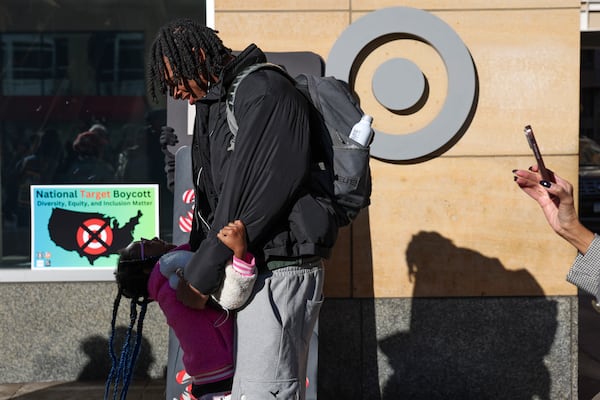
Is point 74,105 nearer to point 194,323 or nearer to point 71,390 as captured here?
point 71,390

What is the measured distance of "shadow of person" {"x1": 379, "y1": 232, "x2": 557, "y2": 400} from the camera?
5289 millimetres

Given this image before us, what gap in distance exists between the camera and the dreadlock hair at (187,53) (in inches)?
117

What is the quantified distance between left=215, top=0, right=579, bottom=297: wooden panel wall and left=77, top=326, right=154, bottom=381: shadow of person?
1.42 metres

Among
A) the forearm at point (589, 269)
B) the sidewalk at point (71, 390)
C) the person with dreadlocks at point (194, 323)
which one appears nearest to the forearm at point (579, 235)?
the forearm at point (589, 269)

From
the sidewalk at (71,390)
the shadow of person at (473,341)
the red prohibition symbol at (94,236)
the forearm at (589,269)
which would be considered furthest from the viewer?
the red prohibition symbol at (94,236)

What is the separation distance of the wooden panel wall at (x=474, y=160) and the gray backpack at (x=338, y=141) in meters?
2.30

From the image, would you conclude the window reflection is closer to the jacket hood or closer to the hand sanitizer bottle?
the jacket hood

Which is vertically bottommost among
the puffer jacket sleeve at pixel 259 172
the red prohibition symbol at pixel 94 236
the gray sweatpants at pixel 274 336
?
the gray sweatpants at pixel 274 336

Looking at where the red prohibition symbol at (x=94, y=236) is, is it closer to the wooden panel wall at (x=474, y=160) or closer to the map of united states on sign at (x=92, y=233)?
the map of united states on sign at (x=92, y=233)

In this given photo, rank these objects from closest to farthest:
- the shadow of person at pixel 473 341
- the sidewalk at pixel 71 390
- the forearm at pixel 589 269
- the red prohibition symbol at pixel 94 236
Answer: the forearm at pixel 589 269, the shadow of person at pixel 473 341, the sidewalk at pixel 71 390, the red prohibition symbol at pixel 94 236

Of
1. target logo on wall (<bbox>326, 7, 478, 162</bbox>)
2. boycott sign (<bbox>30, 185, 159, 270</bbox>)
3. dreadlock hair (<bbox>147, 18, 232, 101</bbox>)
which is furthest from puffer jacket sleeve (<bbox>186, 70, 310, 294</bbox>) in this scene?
boycott sign (<bbox>30, 185, 159, 270</bbox>)

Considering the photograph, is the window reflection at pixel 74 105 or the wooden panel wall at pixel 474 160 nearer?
the wooden panel wall at pixel 474 160

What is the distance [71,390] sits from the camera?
5.61 m

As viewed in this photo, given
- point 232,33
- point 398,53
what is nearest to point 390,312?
point 398,53
